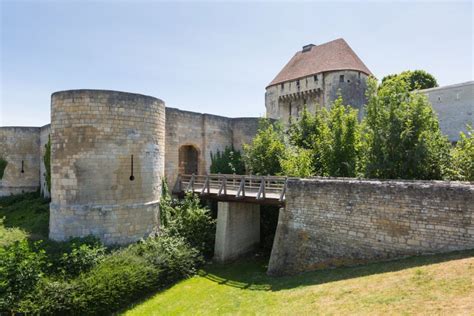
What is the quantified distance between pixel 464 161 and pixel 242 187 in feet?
25.2

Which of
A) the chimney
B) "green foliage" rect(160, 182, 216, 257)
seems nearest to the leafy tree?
"green foliage" rect(160, 182, 216, 257)

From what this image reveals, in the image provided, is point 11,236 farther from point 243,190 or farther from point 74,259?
point 243,190

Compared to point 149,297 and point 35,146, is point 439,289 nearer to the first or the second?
point 149,297

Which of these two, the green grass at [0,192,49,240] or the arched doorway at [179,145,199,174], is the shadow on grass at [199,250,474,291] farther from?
the arched doorway at [179,145,199,174]

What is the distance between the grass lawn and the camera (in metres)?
5.62

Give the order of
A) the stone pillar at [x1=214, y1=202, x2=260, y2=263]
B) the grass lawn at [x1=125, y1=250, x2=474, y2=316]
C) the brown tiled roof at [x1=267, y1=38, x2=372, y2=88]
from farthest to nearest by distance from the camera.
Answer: the brown tiled roof at [x1=267, y1=38, x2=372, y2=88], the stone pillar at [x1=214, y1=202, x2=260, y2=263], the grass lawn at [x1=125, y1=250, x2=474, y2=316]

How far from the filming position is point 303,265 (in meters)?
10.0

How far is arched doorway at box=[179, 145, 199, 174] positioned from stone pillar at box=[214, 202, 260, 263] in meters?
6.13

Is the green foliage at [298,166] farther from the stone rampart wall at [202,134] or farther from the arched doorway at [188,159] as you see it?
the arched doorway at [188,159]

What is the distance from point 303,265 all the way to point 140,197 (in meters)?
6.37

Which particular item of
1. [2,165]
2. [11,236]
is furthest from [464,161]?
[2,165]

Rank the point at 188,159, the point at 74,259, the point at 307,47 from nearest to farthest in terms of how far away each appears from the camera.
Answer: the point at 74,259 → the point at 188,159 → the point at 307,47

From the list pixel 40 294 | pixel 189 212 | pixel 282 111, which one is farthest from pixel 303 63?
pixel 40 294

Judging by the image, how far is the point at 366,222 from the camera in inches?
351
